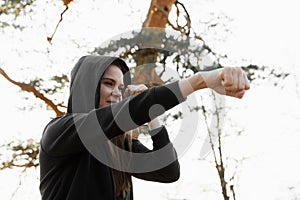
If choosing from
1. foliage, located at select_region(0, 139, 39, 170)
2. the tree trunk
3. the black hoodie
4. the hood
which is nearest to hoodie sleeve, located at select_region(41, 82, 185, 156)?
the black hoodie

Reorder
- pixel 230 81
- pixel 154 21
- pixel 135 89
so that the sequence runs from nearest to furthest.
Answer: pixel 230 81 → pixel 135 89 → pixel 154 21

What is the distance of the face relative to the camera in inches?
49.7

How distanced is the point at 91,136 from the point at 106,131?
0.05m

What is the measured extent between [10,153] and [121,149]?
446 centimetres

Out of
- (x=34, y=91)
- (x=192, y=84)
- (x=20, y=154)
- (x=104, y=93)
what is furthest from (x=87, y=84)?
(x=20, y=154)

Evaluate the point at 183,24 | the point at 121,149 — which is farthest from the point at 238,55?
the point at 121,149

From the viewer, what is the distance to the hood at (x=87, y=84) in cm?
125

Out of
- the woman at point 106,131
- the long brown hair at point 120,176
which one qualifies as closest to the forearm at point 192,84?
the woman at point 106,131

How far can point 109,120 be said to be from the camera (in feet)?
3.19

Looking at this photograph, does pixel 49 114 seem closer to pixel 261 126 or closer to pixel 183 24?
pixel 183 24

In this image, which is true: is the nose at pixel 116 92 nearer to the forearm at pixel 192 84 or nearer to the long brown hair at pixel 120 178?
the long brown hair at pixel 120 178

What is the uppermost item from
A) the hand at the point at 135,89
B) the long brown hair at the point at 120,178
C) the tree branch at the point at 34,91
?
the tree branch at the point at 34,91

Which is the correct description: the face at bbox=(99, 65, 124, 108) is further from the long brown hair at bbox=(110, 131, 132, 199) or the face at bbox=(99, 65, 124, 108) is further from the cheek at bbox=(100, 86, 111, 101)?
the long brown hair at bbox=(110, 131, 132, 199)

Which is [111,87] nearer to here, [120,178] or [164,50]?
[120,178]
